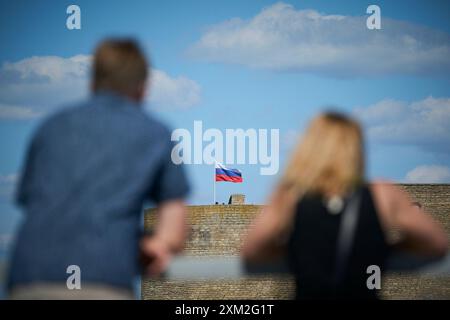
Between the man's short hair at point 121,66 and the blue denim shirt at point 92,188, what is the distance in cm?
4

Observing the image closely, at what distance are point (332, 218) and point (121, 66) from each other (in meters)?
0.82

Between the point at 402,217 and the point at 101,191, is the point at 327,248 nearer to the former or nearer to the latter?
the point at 402,217

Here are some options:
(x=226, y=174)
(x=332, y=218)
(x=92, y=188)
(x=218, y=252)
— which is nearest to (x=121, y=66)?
(x=92, y=188)

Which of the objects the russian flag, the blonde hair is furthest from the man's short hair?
the russian flag

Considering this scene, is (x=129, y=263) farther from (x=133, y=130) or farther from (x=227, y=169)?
(x=227, y=169)

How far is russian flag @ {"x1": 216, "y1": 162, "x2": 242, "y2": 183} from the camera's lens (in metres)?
26.2

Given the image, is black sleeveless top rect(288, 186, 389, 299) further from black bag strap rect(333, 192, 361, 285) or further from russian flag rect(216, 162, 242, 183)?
russian flag rect(216, 162, 242, 183)

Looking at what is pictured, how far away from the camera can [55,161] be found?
2395 millimetres

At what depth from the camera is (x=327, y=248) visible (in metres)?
2.44

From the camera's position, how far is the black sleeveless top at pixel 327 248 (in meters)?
2.44

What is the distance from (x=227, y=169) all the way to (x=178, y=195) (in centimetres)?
2403

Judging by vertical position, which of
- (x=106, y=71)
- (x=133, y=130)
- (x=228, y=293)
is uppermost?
(x=228, y=293)
